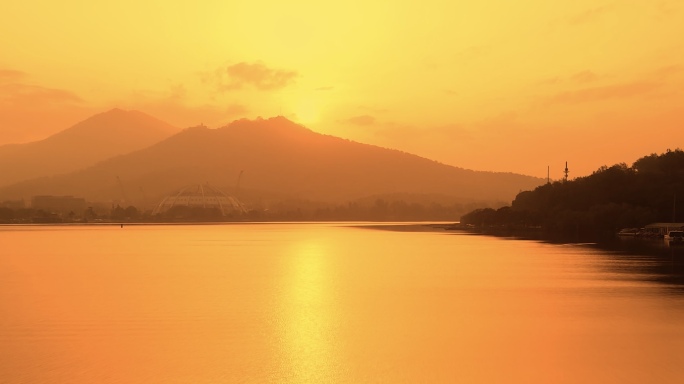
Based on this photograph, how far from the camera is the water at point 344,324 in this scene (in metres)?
25.4

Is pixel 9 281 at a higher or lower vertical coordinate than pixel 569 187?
lower

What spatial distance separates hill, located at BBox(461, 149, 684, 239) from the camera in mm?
126062

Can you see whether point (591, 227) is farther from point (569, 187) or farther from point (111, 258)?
point (111, 258)

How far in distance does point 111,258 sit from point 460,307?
4697 centimetres

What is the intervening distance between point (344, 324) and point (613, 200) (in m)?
109

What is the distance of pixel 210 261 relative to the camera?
72562 mm

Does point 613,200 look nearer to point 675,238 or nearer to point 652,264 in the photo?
point 675,238

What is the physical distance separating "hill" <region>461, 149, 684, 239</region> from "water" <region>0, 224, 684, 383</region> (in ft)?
213

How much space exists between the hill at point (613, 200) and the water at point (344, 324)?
65.0m

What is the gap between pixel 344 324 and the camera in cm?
3450

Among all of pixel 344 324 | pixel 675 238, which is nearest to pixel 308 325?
pixel 344 324

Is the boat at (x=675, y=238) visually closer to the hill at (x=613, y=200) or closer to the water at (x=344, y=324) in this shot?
the hill at (x=613, y=200)

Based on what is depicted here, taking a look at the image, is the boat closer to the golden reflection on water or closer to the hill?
the hill

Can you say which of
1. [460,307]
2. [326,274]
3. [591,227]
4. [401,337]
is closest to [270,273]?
[326,274]
